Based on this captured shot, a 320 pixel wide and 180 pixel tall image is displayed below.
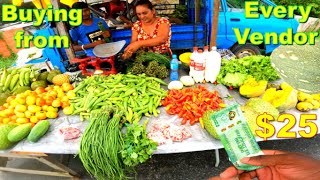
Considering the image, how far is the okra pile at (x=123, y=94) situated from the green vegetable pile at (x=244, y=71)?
829mm

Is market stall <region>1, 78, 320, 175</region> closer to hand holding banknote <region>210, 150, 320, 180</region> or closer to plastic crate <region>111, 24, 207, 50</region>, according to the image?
hand holding banknote <region>210, 150, 320, 180</region>

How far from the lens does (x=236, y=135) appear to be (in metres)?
1.71

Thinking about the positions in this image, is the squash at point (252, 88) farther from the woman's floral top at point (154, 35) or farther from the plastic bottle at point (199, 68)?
the woman's floral top at point (154, 35)

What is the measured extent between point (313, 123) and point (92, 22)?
3.68 m

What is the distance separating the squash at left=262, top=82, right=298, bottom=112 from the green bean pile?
1.76m

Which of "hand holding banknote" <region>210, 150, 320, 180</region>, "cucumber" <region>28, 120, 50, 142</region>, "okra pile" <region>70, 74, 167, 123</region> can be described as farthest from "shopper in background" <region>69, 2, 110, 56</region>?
"hand holding banknote" <region>210, 150, 320, 180</region>

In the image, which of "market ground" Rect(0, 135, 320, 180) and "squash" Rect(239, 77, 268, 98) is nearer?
"squash" Rect(239, 77, 268, 98)

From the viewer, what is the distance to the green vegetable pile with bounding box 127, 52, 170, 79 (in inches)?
127

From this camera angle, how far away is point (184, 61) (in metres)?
3.45

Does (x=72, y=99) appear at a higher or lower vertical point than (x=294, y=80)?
lower

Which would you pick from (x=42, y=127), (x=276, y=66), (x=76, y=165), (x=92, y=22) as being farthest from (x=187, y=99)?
(x=92, y=22)

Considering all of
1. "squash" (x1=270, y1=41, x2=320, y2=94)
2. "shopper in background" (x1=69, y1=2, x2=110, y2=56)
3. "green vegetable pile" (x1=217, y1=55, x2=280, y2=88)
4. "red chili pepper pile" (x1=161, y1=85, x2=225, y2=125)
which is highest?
"shopper in background" (x1=69, y1=2, x2=110, y2=56)

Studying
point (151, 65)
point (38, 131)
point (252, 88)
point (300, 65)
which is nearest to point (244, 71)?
point (252, 88)

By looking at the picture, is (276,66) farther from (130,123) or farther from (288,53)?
(130,123)
